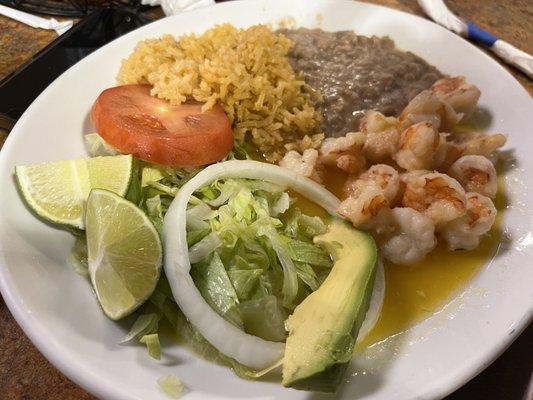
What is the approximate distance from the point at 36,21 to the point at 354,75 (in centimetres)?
191

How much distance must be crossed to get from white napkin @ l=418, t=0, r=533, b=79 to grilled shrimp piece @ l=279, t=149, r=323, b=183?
57.4 inches

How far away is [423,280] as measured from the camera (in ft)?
5.78

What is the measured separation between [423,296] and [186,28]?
1.74 metres

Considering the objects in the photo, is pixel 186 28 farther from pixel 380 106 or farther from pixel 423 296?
pixel 423 296

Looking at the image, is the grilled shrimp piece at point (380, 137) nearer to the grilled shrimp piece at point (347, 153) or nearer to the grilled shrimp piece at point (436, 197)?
the grilled shrimp piece at point (347, 153)

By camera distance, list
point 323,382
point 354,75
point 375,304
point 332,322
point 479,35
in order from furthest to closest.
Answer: point 479,35
point 354,75
point 375,304
point 332,322
point 323,382

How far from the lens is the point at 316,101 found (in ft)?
7.46

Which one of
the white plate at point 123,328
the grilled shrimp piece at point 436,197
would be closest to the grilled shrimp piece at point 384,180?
the grilled shrimp piece at point 436,197

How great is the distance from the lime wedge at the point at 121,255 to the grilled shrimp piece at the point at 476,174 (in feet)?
3.84

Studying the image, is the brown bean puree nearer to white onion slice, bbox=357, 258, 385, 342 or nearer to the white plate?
the white plate

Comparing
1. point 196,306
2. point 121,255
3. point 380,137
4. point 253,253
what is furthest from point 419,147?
point 121,255

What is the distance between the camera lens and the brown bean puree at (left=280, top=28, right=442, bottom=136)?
228cm

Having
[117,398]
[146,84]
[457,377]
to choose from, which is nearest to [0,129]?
[146,84]

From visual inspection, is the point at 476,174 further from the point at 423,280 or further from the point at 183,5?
the point at 183,5
